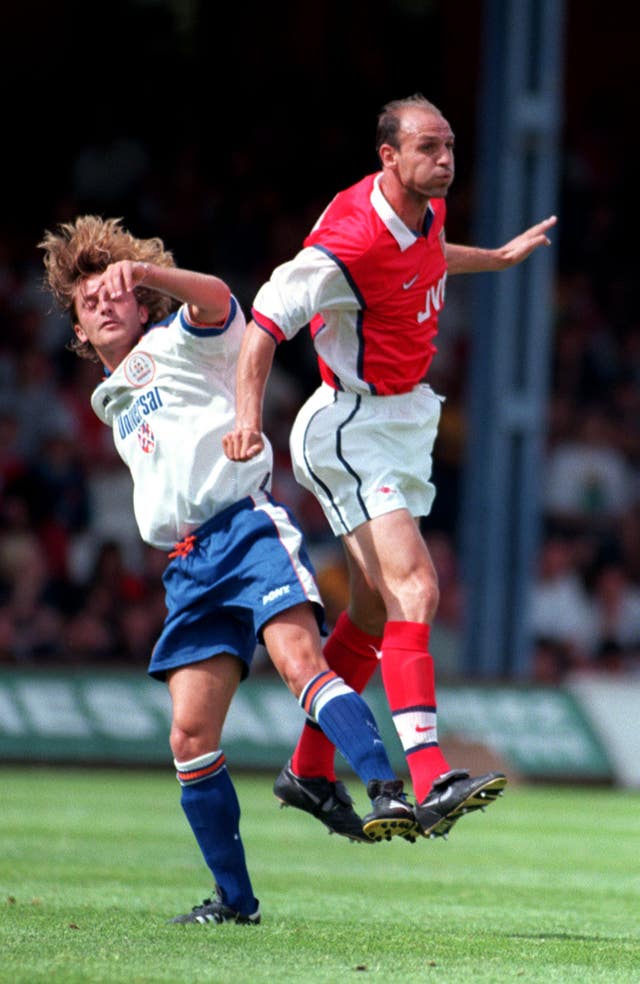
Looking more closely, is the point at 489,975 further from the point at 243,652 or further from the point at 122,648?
the point at 122,648

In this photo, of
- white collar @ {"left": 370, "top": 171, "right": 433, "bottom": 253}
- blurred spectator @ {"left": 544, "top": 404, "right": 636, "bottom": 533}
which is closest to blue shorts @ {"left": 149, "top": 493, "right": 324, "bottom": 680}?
white collar @ {"left": 370, "top": 171, "right": 433, "bottom": 253}

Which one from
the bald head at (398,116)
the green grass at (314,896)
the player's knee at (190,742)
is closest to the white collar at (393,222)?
the bald head at (398,116)

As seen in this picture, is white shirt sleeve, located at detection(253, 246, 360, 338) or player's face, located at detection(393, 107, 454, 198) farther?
player's face, located at detection(393, 107, 454, 198)

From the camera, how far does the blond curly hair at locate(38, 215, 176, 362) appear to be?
5.48 meters

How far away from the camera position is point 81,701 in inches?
460

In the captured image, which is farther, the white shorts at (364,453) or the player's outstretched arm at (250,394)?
the white shorts at (364,453)

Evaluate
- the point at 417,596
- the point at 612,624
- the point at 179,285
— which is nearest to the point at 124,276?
the point at 179,285

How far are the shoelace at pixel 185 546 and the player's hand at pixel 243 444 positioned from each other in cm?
41

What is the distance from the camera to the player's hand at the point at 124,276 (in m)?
4.97

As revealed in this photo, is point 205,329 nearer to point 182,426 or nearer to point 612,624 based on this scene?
point 182,426

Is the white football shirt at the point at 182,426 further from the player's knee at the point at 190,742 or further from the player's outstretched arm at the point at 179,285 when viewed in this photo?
the player's knee at the point at 190,742

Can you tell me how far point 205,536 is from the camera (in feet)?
17.3

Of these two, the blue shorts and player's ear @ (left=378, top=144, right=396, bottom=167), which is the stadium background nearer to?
the blue shorts

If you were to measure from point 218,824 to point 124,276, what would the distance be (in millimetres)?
1673
